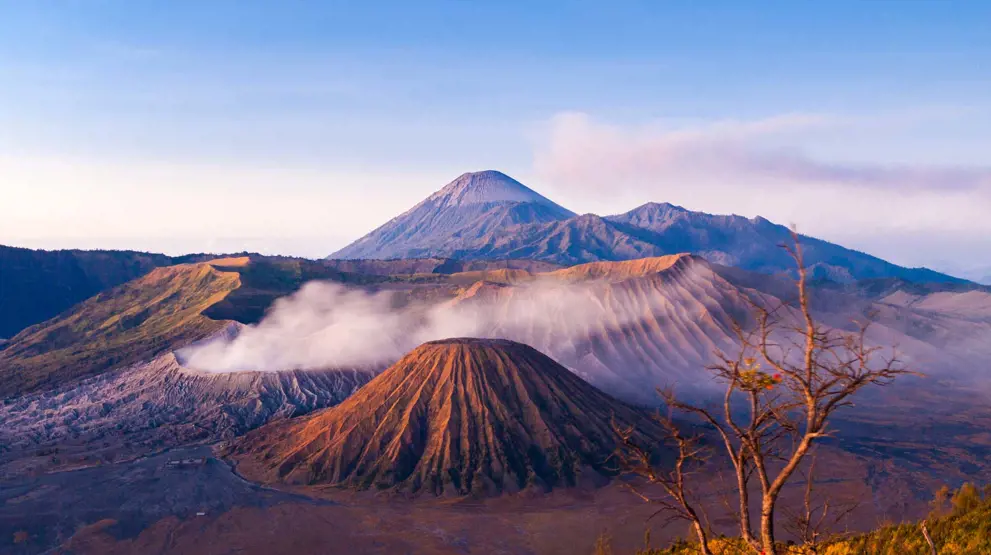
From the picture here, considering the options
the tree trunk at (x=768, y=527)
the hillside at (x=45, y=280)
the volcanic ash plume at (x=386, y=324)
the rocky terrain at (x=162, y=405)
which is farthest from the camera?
the hillside at (x=45, y=280)

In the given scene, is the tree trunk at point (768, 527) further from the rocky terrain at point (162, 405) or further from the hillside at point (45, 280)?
the hillside at point (45, 280)

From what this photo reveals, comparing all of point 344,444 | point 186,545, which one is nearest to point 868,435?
point 344,444

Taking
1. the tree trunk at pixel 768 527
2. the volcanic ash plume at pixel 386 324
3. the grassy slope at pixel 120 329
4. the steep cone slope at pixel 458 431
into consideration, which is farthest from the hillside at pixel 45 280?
the tree trunk at pixel 768 527

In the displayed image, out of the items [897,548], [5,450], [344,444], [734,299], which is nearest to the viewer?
[897,548]

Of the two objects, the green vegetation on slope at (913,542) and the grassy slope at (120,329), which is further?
the grassy slope at (120,329)

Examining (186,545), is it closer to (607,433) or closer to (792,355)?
(607,433)

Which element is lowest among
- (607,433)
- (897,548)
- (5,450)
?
(5,450)

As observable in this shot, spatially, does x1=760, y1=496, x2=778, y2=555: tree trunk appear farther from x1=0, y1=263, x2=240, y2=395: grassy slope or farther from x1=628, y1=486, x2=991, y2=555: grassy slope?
x1=0, y1=263, x2=240, y2=395: grassy slope
